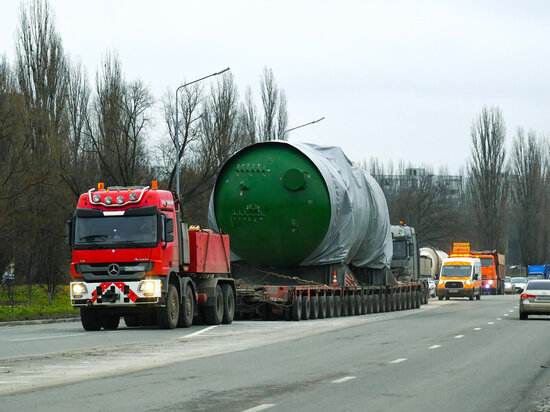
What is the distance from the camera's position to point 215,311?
101 feet

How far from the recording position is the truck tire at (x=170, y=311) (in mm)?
27828

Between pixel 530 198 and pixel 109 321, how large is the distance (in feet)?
299

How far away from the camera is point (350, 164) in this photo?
3834 centimetres

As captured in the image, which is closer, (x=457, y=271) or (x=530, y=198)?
(x=457, y=271)

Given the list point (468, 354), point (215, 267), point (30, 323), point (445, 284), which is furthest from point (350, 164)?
point (445, 284)

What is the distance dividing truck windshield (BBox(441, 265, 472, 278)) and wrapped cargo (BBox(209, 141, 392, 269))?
36.4 m

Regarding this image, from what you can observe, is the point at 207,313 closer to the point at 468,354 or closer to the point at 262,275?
the point at 262,275

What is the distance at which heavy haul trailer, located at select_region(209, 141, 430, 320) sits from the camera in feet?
112

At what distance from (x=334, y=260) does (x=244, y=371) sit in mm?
19208

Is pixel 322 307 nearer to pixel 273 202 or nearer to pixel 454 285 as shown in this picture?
pixel 273 202

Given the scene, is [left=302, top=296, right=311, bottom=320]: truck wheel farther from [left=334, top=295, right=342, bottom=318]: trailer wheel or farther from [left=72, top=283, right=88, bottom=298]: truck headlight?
[left=72, top=283, right=88, bottom=298]: truck headlight

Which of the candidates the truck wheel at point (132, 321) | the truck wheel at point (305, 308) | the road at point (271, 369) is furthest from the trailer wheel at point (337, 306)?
the road at point (271, 369)

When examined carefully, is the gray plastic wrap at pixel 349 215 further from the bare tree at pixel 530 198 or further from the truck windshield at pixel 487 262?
the bare tree at pixel 530 198

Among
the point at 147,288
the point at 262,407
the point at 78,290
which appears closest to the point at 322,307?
the point at 147,288
